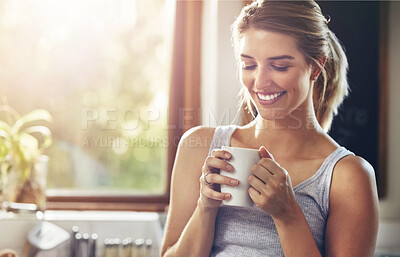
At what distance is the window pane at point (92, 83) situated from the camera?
3.71ft

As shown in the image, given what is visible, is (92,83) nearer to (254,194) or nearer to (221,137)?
(221,137)

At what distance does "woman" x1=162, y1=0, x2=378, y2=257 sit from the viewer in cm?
50

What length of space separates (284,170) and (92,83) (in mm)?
771

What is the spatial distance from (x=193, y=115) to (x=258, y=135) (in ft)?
1.88

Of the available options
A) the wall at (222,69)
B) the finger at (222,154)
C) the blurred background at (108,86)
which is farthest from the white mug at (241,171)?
the blurred background at (108,86)

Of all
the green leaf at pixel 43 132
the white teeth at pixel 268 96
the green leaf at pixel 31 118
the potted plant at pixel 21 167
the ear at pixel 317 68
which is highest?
the ear at pixel 317 68

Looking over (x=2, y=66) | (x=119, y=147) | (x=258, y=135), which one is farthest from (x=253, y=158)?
(x=2, y=66)

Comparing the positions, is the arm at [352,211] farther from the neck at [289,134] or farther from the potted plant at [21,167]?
the potted plant at [21,167]

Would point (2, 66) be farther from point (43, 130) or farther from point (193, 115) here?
point (193, 115)

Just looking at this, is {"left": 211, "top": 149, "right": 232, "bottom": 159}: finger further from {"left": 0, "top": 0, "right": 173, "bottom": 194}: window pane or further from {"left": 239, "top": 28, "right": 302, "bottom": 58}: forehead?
{"left": 0, "top": 0, "right": 173, "bottom": 194}: window pane

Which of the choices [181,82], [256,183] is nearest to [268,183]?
[256,183]

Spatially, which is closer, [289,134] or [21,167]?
[289,134]

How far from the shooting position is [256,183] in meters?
0.46

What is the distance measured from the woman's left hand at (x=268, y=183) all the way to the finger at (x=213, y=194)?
2cm
